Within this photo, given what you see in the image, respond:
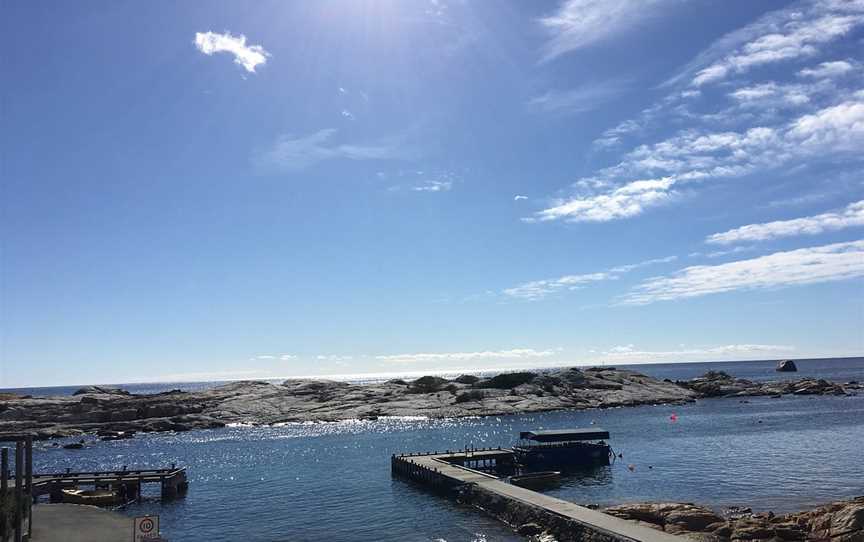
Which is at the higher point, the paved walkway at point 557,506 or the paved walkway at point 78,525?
the paved walkway at point 78,525

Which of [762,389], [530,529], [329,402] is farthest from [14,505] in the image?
[762,389]

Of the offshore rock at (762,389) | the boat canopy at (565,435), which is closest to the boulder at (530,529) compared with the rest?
the boat canopy at (565,435)

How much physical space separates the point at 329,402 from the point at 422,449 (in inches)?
2252

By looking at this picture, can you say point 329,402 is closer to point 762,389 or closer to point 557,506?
point 557,506

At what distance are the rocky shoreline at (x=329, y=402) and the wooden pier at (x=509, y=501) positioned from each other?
59309mm

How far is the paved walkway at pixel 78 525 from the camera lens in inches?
1543

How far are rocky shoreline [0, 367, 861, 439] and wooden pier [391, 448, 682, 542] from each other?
5931 cm

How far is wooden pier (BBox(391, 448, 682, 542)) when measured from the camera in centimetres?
3831

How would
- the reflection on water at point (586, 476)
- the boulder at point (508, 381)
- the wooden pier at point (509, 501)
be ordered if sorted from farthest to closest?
the boulder at point (508, 381) → the reflection on water at point (586, 476) → the wooden pier at point (509, 501)

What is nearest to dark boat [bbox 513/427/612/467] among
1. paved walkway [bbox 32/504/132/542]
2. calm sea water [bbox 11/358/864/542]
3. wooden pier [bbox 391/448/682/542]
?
wooden pier [bbox 391/448/682/542]

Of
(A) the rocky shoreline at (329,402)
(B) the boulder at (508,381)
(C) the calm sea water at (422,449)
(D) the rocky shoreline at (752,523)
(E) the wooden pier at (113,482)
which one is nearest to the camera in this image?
(D) the rocky shoreline at (752,523)

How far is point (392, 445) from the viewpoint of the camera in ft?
317

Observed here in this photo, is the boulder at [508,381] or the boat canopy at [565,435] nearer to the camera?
the boat canopy at [565,435]

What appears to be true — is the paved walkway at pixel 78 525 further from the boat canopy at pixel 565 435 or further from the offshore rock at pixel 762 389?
the offshore rock at pixel 762 389
